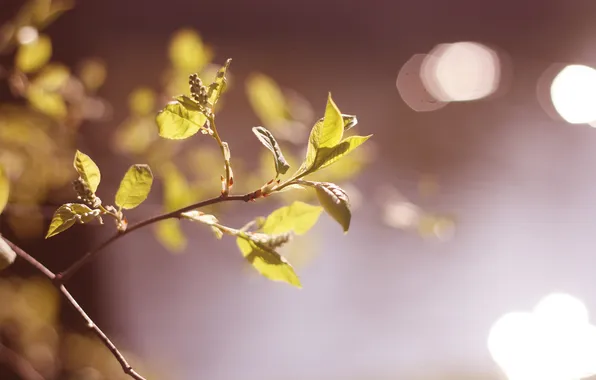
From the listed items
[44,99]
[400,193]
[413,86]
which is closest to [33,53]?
[44,99]

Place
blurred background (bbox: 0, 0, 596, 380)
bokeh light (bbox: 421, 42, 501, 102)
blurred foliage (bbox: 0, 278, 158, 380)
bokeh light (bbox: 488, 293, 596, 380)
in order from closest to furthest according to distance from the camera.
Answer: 1. blurred foliage (bbox: 0, 278, 158, 380)
2. blurred background (bbox: 0, 0, 596, 380)
3. bokeh light (bbox: 488, 293, 596, 380)
4. bokeh light (bbox: 421, 42, 501, 102)

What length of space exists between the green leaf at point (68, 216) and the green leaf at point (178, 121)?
54 millimetres

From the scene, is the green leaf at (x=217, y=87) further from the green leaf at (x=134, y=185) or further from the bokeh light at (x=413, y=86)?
the bokeh light at (x=413, y=86)

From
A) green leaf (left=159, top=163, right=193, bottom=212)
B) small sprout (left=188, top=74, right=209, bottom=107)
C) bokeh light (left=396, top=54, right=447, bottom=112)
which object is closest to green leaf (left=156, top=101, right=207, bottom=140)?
small sprout (left=188, top=74, right=209, bottom=107)

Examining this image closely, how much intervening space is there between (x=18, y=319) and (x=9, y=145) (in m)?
0.29

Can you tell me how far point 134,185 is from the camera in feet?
0.91

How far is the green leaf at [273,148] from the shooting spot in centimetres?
25

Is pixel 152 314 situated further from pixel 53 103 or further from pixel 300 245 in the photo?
pixel 53 103

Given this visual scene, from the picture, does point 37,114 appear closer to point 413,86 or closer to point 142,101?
point 142,101

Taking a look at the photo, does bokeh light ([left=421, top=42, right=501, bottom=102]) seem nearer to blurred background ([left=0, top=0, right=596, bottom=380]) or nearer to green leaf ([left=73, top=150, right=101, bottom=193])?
blurred background ([left=0, top=0, right=596, bottom=380])

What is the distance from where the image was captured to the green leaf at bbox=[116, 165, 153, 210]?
0.91 feet

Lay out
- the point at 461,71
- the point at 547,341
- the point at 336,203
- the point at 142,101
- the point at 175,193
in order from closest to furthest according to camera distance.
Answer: the point at 336,203
the point at 175,193
the point at 142,101
the point at 547,341
the point at 461,71

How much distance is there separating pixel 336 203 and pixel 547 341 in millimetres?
2063

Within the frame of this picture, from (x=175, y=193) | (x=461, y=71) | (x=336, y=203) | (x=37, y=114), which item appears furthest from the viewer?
(x=461, y=71)
